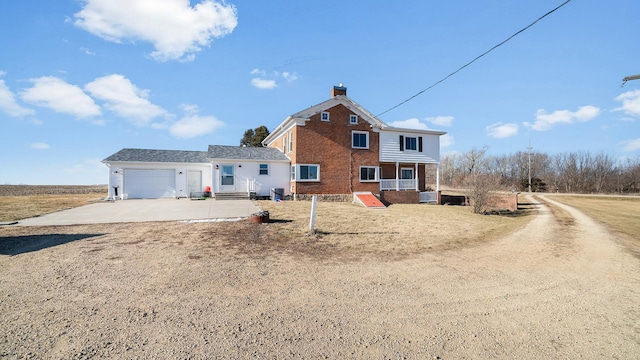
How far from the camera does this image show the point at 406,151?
26297mm

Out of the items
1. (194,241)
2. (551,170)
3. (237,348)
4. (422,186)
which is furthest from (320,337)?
(551,170)

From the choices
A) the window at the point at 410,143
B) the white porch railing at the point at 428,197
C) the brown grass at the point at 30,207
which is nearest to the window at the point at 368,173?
the window at the point at 410,143

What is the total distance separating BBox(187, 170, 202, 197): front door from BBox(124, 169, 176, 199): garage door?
1181 millimetres

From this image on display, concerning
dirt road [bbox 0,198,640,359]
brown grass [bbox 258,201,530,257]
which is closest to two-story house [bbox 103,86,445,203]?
brown grass [bbox 258,201,530,257]

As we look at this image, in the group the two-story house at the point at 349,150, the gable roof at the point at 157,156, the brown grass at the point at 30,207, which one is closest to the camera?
the brown grass at the point at 30,207

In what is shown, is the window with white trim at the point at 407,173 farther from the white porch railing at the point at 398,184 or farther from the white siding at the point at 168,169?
the white siding at the point at 168,169

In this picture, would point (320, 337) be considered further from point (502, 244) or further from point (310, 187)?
point (310, 187)

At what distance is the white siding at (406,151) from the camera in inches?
1006

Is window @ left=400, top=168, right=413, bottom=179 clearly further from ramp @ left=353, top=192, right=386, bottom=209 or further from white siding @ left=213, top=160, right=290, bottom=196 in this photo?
white siding @ left=213, top=160, right=290, bottom=196

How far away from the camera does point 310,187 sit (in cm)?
2306

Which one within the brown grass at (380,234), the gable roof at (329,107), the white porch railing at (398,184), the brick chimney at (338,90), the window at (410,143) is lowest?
the brown grass at (380,234)

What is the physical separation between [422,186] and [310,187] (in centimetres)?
1229

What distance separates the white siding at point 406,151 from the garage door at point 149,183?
61.4 feet

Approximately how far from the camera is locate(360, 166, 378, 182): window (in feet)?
81.5
